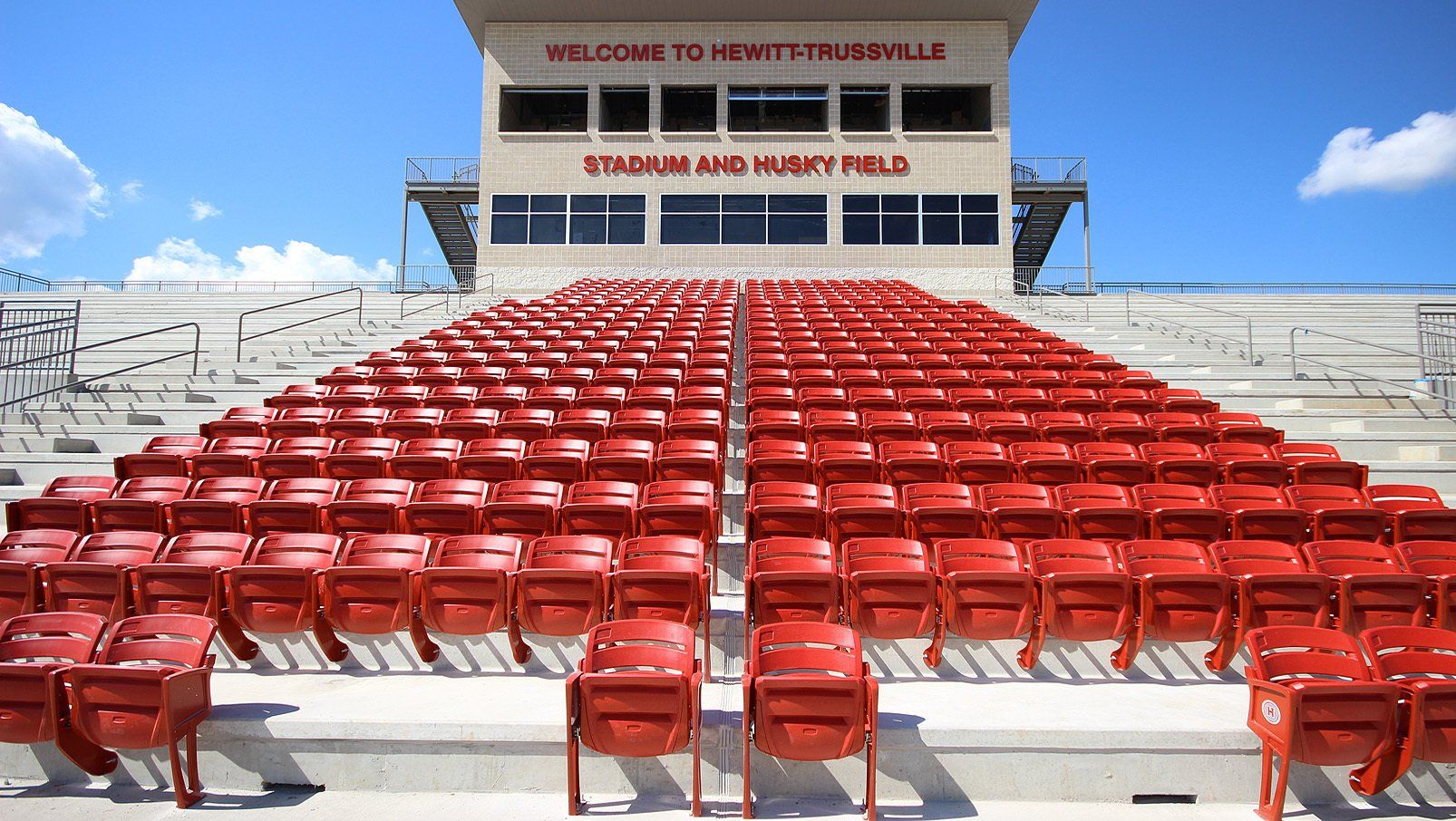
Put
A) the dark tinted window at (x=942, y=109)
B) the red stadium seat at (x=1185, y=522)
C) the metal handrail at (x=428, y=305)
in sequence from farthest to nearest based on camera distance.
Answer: the dark tinted window at (x=942, y=109) < the metal handrail at (x=428, y=305) < the red stadium seat at (x=1185, y=522)

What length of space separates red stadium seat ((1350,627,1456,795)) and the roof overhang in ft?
72.0

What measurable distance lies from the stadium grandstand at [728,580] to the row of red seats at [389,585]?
0.02 metres

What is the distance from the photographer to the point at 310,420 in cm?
831

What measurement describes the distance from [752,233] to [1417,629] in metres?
19.9

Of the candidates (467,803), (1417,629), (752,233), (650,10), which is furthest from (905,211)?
(467,803)

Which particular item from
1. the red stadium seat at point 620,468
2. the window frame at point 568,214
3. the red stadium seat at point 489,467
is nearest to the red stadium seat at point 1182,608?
the red stadium seat at point 620,468

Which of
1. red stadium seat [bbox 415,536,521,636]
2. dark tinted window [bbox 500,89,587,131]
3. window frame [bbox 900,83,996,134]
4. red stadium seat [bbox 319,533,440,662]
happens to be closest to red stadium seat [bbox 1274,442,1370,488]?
red stadium seat [bbox 415,536,521,636]

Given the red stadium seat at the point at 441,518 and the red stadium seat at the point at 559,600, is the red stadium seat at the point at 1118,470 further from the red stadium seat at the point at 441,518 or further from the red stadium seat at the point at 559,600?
the red stadium seat at the point at 441,518

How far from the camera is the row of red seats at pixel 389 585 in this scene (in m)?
5.03

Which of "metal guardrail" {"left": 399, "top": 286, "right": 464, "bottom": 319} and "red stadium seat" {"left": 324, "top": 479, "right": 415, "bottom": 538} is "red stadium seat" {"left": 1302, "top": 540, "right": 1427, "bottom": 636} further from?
"metal guardrail" {"left": 399, "top": 286, "right": 464, "bottom": 319}

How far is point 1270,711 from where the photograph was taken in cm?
398

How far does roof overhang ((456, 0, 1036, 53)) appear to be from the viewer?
22.7m

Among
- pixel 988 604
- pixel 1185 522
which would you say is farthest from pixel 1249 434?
pixel 988 604

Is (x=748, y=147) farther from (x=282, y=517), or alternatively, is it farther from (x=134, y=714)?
(x=134, y=714)
